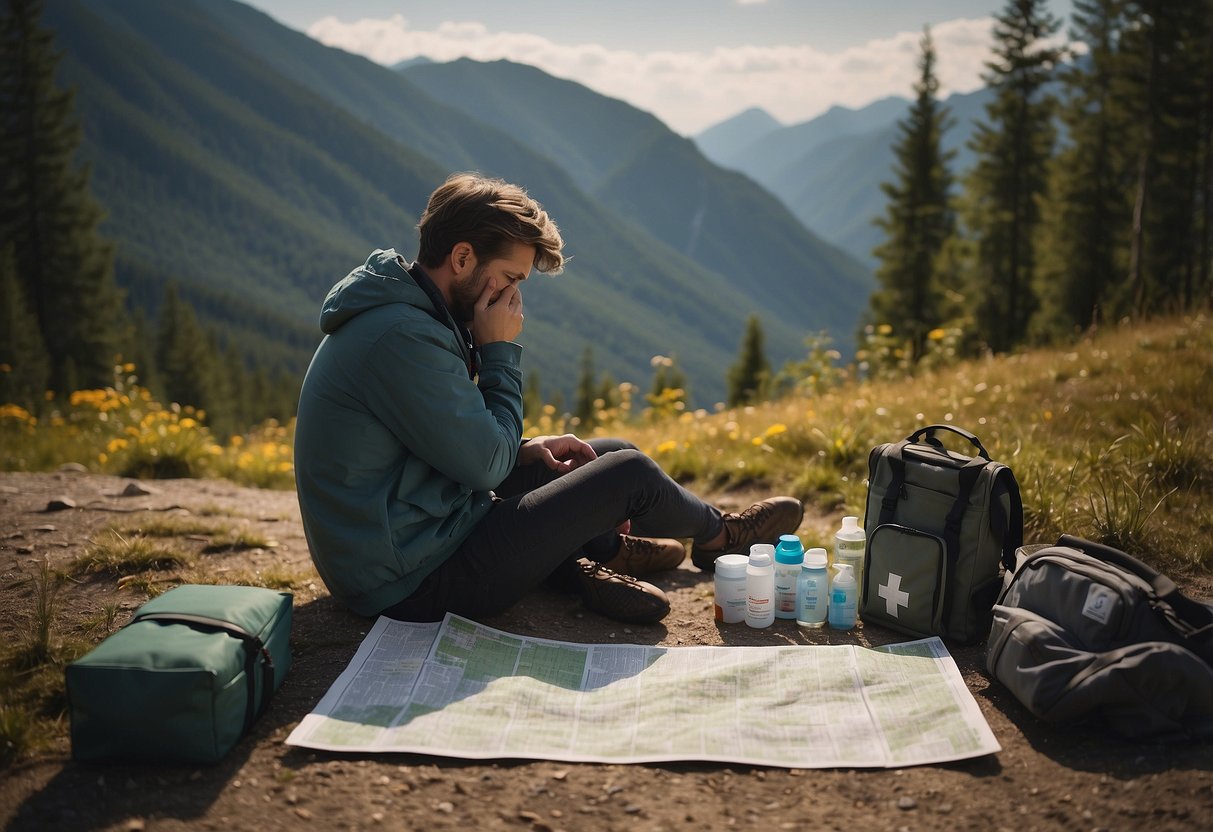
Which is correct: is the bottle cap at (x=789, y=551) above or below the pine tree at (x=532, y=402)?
above

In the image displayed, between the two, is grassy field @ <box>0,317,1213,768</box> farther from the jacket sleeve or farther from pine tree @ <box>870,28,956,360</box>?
pine tree @ <box>870,28,956,360</box>

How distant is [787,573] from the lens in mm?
4285

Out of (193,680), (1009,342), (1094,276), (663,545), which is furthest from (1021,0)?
(193,680)

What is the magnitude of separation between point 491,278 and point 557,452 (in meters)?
1.03

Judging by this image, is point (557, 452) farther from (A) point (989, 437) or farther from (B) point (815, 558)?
(A) point (989, 437)

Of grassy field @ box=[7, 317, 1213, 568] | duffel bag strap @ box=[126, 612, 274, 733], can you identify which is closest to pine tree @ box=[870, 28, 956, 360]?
grassy field @ box=[7, 317, 1213, 568]

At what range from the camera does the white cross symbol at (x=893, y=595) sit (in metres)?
4.00

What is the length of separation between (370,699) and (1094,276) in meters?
36.9

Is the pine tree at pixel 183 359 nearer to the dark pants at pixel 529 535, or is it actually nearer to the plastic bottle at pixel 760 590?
the dark pants at pixel 529 535

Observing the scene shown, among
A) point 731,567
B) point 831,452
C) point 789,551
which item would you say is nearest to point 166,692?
point 731,567

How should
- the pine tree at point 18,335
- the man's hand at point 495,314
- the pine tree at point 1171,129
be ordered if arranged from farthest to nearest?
the pine tree at point 18,335, the pine tree at point 1171,129, the man's hand at point 495,314

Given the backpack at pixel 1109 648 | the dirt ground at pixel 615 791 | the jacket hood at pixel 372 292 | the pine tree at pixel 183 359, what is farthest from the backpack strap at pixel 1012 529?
the pine tree at pixel 183 359

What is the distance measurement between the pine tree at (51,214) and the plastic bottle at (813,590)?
4101 centimetres

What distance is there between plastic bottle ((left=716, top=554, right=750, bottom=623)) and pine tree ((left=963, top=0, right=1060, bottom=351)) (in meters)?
32.8
